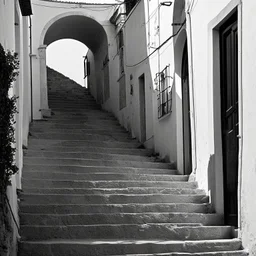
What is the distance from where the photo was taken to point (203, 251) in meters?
9.14

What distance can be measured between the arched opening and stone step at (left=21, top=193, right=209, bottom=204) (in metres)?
7.95

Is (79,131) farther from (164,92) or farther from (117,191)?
(117,191)

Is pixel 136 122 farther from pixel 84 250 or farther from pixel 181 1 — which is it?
pixel 84 250

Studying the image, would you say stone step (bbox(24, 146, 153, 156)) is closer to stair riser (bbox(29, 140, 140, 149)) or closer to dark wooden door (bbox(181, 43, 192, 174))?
stair riser (bbox(29, 140, 140, 149))

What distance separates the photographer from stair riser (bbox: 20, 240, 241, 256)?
852 cm

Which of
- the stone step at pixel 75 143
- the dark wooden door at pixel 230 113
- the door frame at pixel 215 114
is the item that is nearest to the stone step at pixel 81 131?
the stone step at pixel 75 143

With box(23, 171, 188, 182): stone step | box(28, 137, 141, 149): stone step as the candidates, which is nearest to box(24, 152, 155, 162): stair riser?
box(28, 137, 141, 149): stone step

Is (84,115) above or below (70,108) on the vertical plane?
below

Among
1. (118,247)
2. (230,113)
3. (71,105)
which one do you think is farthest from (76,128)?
(118,247)

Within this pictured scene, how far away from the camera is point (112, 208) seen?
10234mm

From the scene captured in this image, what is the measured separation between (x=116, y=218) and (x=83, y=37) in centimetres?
1227

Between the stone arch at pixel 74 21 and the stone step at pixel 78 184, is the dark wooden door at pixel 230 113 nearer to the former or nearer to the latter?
the stone step at pixel 78 184

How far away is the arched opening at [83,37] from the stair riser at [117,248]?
32.4ft

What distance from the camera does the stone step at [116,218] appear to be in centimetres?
956
